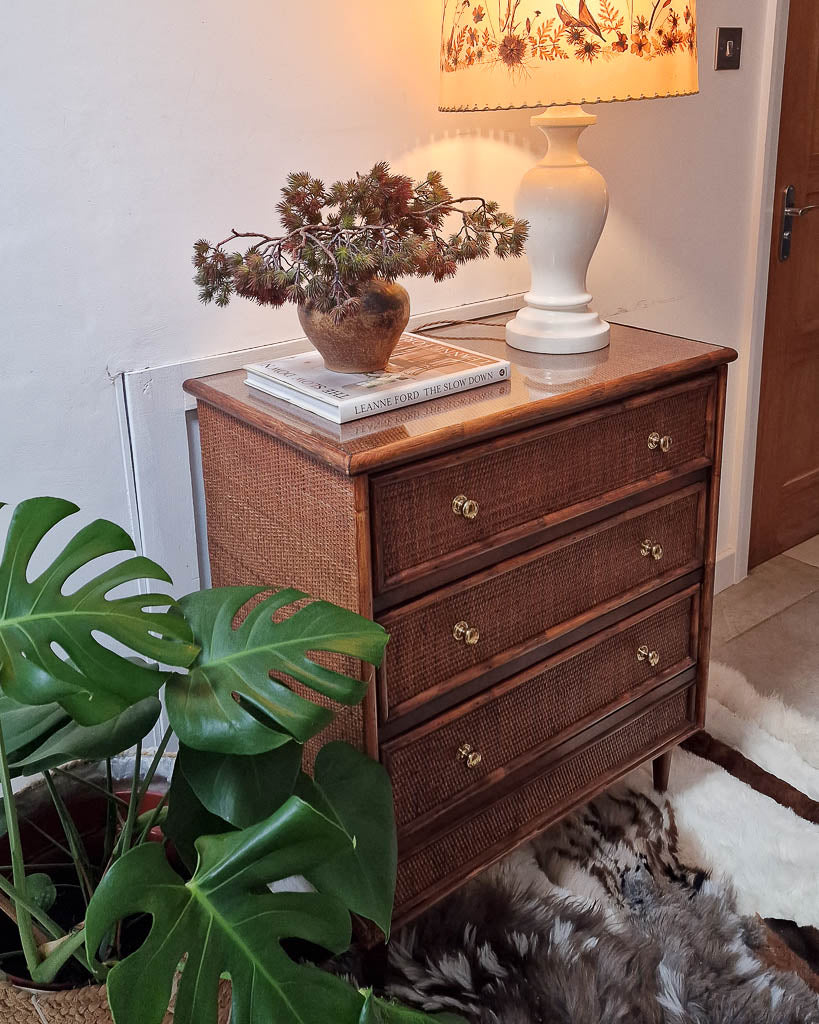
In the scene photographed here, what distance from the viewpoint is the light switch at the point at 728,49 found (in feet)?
6.84

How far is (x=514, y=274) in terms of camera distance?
1908mm

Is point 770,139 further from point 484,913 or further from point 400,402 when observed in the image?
point 484,913

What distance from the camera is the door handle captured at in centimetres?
240

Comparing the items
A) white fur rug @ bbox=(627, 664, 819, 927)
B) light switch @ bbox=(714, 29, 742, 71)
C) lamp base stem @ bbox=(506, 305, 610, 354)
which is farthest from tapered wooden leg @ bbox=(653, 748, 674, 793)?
light switch @ bbox=(714, 29, 742, 71)

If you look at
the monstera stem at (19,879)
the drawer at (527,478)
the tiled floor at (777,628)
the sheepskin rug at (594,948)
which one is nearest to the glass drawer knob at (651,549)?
the drawer at (527,478)

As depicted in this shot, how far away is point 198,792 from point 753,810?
114 centimetres

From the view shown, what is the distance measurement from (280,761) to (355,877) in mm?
158

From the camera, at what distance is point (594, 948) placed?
4.90 feet

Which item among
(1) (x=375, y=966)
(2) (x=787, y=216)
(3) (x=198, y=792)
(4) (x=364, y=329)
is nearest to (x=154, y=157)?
(4) (x=364, y=329)

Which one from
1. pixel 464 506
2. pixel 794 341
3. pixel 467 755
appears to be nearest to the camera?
pixel 464 506

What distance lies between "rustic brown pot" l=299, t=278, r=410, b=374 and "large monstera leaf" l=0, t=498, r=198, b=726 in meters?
0.42

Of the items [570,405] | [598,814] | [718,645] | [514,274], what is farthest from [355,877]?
[718,645]

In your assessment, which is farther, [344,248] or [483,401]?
[483,401]

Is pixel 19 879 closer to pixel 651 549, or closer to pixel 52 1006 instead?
pixel 52 1006
